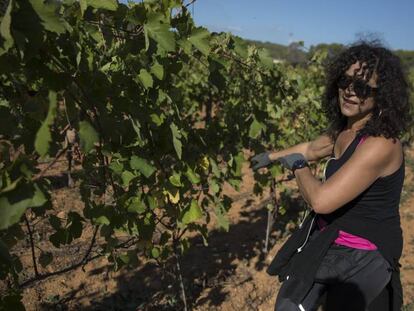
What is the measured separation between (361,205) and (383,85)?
505 millimetres

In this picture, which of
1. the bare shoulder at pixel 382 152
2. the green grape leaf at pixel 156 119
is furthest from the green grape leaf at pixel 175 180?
the bare shoulder at pixel 382 152

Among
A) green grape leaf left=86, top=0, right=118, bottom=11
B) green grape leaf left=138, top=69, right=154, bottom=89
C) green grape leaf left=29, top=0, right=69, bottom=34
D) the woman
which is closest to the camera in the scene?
green grape leaf left=29, top=0, right=69, bottom=34

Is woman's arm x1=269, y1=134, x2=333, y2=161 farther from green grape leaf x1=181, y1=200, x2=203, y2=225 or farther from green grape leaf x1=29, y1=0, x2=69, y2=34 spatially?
green grape leaf x1=29, y1=0, x2=69, y2=34

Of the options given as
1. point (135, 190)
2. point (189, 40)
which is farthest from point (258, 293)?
point (189, 40)

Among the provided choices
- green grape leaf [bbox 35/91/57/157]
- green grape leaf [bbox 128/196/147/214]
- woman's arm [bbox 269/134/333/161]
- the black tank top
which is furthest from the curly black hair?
green grape leaf [bbox 35/91/57/157]

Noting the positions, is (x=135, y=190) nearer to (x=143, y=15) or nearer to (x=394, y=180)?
(x=143, y=15)

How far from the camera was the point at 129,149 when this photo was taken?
2.00 meters

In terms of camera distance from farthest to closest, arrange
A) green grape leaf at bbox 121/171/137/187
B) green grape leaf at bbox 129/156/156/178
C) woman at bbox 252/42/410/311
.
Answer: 1. green grape leaf at bbox 121/171/137/187
2. green grape leaf at bbox 129/156/156/178
3. woman at bbox 252/42/410/311

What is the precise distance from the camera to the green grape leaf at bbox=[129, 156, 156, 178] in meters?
1.84

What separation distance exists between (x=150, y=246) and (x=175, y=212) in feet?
0.75

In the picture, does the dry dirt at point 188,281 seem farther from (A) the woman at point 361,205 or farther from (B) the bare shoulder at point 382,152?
(B) the bare shoulder at point 382,152

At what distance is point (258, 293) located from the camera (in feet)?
11.4

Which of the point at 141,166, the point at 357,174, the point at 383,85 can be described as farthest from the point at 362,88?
the point at 141,166

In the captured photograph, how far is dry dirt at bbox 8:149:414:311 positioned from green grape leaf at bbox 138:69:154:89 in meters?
1.55
